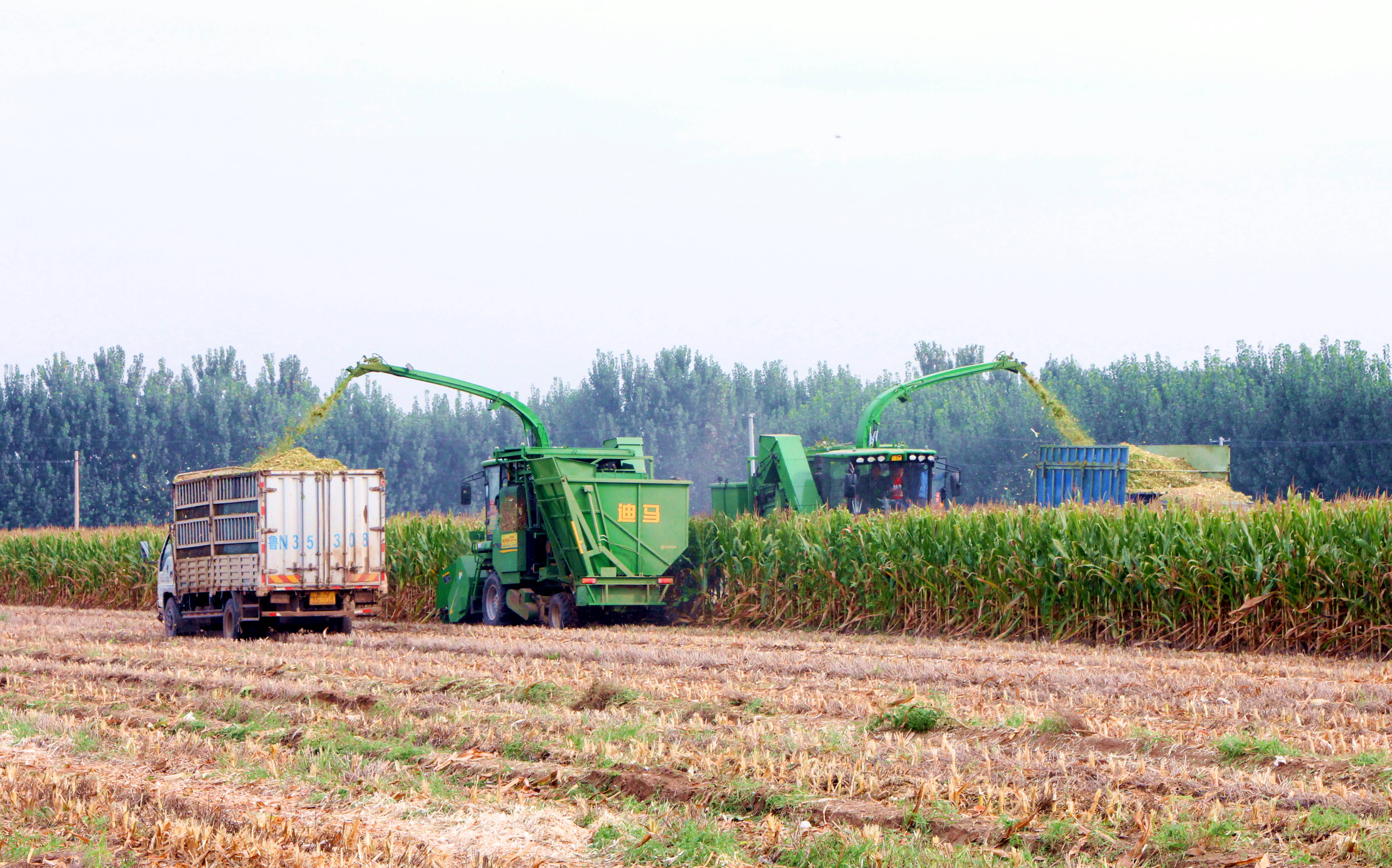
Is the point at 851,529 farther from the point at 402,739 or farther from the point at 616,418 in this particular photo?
the point at 616,418

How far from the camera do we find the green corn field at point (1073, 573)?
15078mm

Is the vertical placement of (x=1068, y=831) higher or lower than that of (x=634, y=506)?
lower

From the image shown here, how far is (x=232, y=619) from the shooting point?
19.2 m

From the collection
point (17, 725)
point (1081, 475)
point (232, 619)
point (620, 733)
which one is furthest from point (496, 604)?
point (620, 733)

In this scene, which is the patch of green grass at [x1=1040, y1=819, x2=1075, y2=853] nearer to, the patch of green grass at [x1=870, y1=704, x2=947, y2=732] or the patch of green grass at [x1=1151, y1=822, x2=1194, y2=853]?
the patch of green grass at [x1=1151, y1=822, x2=1194, y2=853]

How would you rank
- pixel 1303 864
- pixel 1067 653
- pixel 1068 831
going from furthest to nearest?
1. pixel 1067 653
2. pixel 1068 831
3. pixel 1303 864

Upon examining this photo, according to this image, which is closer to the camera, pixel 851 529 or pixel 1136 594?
pixel 1136 594

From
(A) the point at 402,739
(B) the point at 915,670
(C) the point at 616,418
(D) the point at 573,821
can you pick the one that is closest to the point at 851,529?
(B) the point at 915,670

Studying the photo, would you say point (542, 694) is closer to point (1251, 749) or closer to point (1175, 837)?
point (1251, 749)

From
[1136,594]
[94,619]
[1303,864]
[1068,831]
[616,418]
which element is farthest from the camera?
[616,418]

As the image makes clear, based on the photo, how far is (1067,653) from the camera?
14703mm

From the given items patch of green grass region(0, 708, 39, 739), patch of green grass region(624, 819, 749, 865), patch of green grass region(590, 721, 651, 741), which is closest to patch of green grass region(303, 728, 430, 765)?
patch of green grass region(590, 721, 651, 741)

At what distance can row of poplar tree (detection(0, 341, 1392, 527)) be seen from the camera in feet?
179

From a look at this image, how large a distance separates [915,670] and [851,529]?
8085 millimetres
